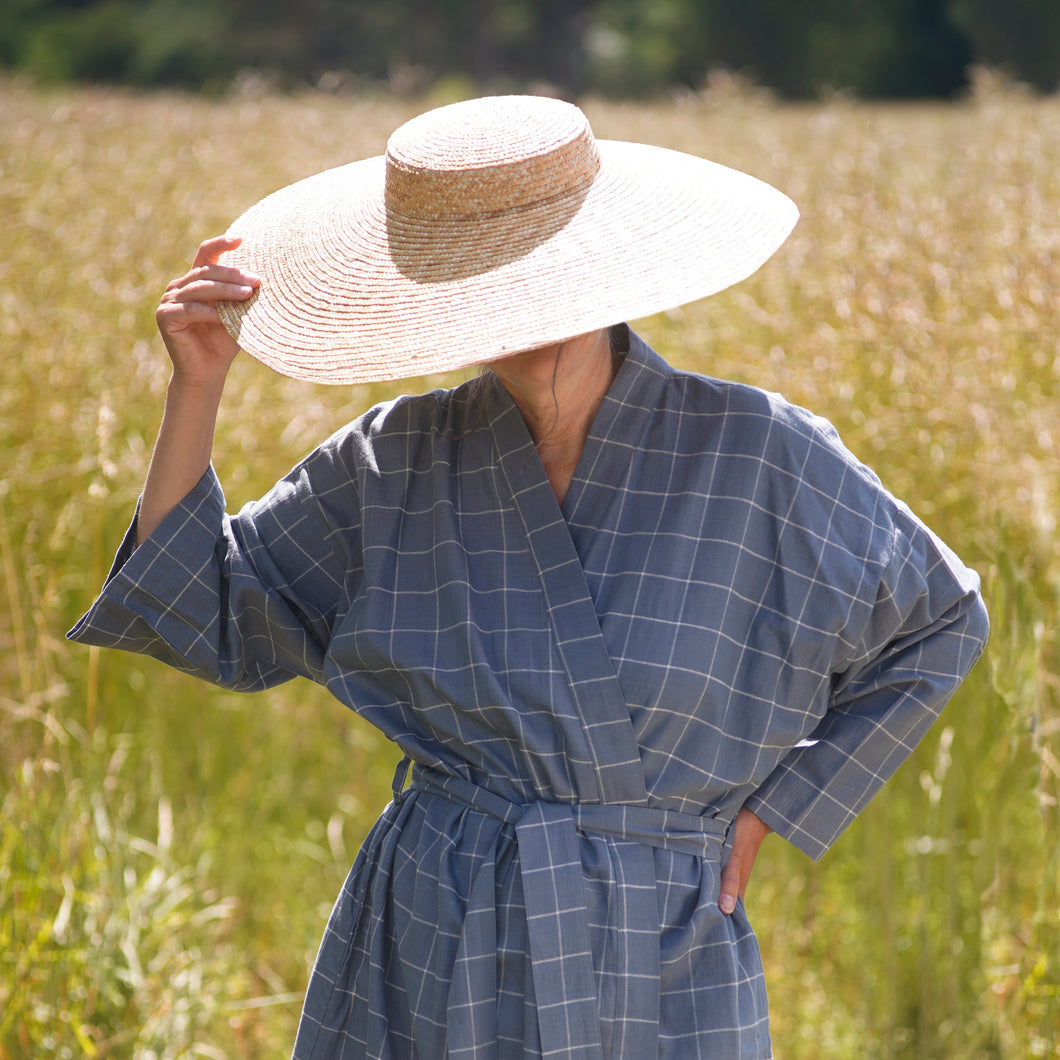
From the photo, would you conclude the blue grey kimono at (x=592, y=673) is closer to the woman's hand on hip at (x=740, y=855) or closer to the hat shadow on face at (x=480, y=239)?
the woman's hand on hip at (x=740, y=855)

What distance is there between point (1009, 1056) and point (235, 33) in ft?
87.1

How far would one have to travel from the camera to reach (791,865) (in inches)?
87.0

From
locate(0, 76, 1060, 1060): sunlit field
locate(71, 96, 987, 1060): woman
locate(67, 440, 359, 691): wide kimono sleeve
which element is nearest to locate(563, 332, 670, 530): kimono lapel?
locate(71, 96, 987, 1060): woman

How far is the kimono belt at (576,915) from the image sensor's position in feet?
3.43

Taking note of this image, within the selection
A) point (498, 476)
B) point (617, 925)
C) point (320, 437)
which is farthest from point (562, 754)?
point (320, 437)

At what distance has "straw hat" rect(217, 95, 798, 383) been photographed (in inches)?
39.7

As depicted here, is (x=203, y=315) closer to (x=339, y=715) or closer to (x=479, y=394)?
(x=479, y=394)

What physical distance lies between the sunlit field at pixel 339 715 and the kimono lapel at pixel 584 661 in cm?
69

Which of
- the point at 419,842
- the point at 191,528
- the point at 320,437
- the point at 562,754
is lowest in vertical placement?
the point at 320,437

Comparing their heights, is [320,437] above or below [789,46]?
above

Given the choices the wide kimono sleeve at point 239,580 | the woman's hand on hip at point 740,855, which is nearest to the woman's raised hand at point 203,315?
the wide kimono sleeve at point 239,580

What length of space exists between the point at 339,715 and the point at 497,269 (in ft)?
5.76

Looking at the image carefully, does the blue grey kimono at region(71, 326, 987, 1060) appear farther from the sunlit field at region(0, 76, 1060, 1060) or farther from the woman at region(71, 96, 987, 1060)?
the sunlit field at region(0, 76, 1060, 1060)

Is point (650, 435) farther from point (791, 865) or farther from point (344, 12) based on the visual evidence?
point (344, 12)
